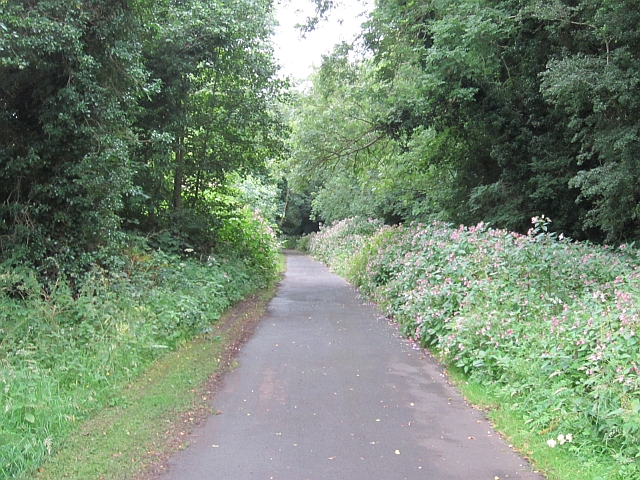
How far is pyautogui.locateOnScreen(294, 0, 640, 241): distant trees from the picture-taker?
9.80 metres

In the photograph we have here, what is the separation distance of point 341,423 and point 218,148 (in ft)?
38.5

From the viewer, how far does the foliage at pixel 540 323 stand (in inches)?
179

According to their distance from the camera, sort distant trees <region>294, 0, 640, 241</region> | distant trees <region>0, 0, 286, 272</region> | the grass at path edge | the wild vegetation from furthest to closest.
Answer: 1. distant trees <region>294, 0, 640, 241</region>
2. distant trees <region>0, 0, 286, 272</region>
3. the wild vegetation
4. the grass at path edge

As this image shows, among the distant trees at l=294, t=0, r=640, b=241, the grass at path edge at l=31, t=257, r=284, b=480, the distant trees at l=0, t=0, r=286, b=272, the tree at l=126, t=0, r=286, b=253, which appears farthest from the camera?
the tree at l=126, t=0, r=286, b=253

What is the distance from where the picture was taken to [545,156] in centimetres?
1355

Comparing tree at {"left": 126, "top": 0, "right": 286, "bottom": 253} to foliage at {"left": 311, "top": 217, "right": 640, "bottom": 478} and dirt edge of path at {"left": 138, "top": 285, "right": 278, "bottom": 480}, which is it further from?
foliage at {"left": 311, "top": 217, "right": 640, "bottom": 478}

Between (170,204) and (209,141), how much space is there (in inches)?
82.3

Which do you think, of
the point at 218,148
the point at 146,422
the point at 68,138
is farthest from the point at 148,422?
the point at 218,148

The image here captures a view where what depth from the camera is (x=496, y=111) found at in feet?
A: 46.6

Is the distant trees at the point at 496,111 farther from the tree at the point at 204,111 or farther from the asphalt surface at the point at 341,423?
the asphalt surface at the point at 341,423

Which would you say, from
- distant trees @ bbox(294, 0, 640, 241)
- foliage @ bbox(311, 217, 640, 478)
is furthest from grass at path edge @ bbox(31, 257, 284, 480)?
distant trees @ bbox(294, 0, 640, 241)

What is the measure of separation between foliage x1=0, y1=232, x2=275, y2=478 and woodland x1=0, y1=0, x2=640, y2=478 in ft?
0.09

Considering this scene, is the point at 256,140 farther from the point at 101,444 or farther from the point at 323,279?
the point at 101,444

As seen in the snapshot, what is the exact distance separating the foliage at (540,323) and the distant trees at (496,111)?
2.52m
